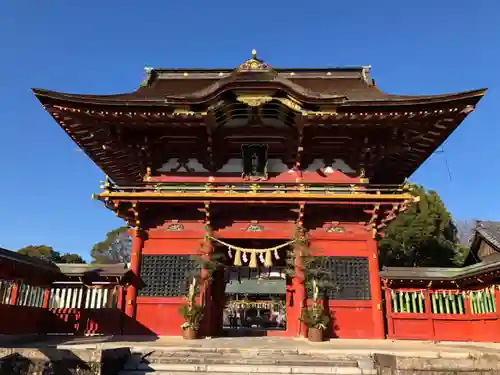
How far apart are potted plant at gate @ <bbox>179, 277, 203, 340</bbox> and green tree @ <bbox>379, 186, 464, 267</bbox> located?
22.9 meters

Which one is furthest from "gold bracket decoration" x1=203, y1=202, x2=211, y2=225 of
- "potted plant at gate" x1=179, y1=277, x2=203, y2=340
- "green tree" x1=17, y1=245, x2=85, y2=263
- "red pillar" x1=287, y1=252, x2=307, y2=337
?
"green tree" x1=17, y1=245, x2=85, y2=263

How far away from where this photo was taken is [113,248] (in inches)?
2216

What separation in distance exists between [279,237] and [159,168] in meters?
5.55

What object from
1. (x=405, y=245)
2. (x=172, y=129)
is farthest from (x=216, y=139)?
(x=405, y=245)

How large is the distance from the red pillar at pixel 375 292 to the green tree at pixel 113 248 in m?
46.0

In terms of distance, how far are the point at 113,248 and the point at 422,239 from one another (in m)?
40.9

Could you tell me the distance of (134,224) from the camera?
603 inches

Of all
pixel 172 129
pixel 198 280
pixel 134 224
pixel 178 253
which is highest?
pixel 172 129

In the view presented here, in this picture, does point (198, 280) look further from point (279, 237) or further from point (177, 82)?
point (177, 82)

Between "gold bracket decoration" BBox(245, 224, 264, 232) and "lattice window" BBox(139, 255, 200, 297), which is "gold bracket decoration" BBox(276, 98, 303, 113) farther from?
"lattice window" BBox(139, 255, 200, 297)

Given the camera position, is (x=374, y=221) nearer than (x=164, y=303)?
No

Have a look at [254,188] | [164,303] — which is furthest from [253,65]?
[164,303]

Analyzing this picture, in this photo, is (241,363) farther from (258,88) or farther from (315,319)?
(258,88)

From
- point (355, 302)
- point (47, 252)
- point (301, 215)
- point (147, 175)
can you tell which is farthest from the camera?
point (47, 252)
